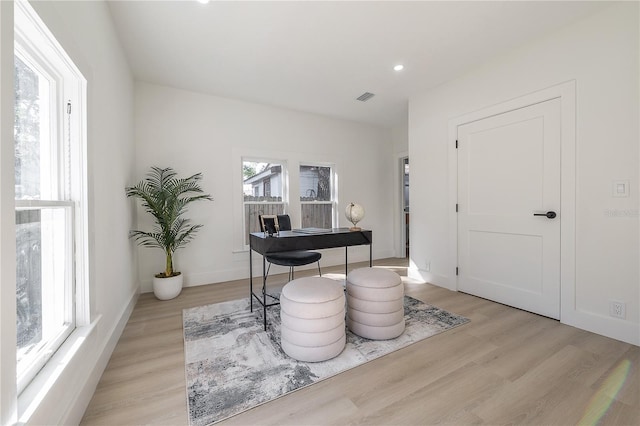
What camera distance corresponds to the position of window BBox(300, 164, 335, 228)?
443 centimetres

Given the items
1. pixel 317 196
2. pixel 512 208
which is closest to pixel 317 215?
pixel 317 196

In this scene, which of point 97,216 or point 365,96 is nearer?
point 97,216

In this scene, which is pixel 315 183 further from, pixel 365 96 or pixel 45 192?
pixel 45 192

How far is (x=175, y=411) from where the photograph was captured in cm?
139

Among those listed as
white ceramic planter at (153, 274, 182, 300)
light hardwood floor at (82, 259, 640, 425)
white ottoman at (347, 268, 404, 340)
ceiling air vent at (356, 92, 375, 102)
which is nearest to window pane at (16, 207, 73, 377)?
light hardwood floor at (82, 259, 640, 425)

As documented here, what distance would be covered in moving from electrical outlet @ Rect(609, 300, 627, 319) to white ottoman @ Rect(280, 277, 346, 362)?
215 centimetres

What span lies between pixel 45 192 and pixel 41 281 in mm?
437

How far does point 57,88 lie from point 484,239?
3715 mm

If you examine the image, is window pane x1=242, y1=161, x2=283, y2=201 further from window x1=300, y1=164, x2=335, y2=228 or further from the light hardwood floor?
the light hardwood floor

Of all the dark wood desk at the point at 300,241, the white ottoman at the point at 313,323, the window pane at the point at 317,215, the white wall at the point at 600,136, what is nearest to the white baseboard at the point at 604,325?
the white wall at the point at 600,136

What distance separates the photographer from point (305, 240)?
2.40 meters

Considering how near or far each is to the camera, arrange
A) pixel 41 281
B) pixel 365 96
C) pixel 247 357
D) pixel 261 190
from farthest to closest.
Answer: pixel 261 190, pixel 365 96, pixel 247 357, pixel 41 281

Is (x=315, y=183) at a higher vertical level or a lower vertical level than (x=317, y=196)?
higher

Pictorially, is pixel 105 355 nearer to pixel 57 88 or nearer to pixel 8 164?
pixel 8 164
